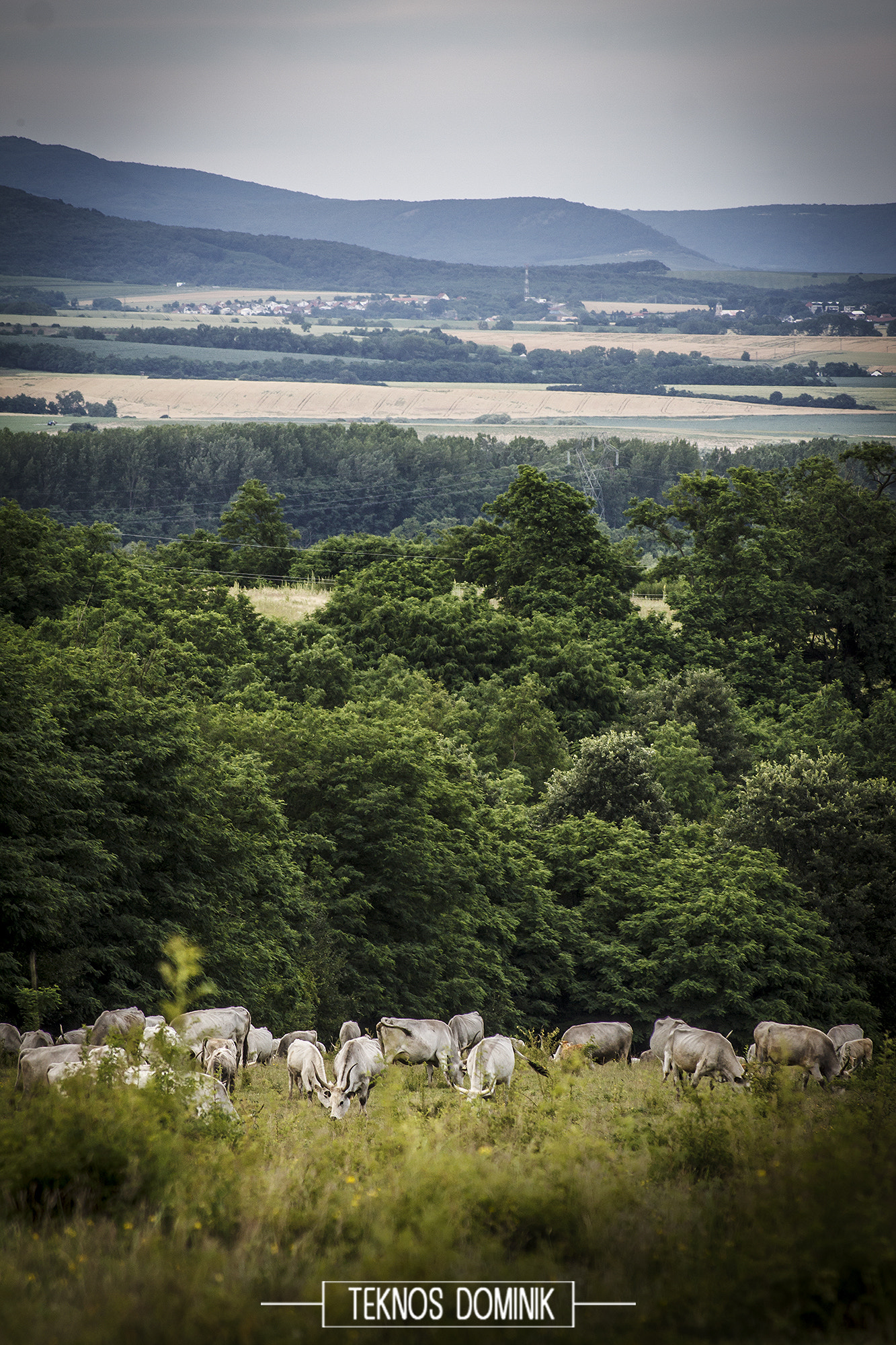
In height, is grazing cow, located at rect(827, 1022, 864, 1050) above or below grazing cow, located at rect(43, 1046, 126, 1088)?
below

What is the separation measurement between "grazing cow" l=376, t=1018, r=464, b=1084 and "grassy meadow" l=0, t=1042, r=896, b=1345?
15.9 ft

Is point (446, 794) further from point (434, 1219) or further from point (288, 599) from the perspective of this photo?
point (288, 599)

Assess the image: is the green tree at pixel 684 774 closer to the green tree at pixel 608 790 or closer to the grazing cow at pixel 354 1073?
the green tree at pixel 608 790

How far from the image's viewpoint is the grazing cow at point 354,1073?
1602cm

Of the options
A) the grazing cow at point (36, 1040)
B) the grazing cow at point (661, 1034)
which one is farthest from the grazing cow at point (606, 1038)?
the grazing cow at point (36, 1040)

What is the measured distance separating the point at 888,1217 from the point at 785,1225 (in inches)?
33.5

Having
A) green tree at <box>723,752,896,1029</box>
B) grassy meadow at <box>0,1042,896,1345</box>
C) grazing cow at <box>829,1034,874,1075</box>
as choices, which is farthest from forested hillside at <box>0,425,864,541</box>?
grassy meadow at <box>0,1042,896,1345</box>

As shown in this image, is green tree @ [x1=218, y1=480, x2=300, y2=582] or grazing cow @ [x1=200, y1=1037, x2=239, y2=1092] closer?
grazing cow @ [x1=200, y1=1037, x2=239, y2=1092]

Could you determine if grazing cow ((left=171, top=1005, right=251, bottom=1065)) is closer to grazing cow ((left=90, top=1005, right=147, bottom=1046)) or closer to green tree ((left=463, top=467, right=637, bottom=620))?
grazing cow ((left=90, top=1005, right=147, bottom=1046))

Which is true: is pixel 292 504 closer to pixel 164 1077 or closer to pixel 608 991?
pixel 608 991

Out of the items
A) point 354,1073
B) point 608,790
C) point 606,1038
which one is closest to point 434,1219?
point 354,1073

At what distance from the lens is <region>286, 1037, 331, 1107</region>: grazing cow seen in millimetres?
16773

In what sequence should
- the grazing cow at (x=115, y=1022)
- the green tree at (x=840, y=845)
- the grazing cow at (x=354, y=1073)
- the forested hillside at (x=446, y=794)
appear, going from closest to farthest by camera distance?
the grazing cow at (x=354, y=1073)
the grazing cow at (x=115, y=1022)
the forested hillside at (x=446, y=794)
the green tree at (x=840, y=845)

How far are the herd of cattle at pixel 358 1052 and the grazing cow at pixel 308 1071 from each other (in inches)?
0.6
